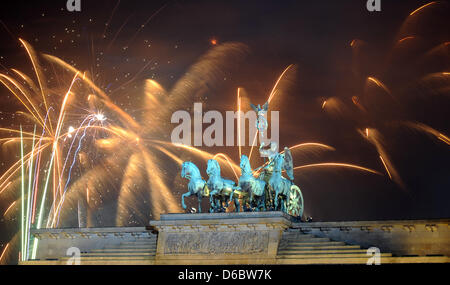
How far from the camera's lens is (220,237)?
98.4 ft

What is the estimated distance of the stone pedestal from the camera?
1149 inches

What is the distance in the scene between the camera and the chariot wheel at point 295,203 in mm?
32406

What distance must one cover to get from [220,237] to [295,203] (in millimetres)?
4419

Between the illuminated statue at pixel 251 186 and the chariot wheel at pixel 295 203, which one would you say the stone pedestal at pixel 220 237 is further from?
the chariot wheel at pixel 295 203

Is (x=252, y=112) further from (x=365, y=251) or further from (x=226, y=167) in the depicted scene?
(x=365, y=251)

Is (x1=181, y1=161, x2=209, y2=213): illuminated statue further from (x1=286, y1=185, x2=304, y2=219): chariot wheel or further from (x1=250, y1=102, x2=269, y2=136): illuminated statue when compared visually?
(x1=286, y1=185, x2=304, y2=219): chariot wheel

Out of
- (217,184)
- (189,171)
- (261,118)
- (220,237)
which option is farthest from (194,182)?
(261,118)

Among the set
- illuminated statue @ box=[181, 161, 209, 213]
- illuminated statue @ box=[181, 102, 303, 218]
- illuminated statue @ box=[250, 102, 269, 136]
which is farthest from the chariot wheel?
illuminated statue @ box=[181, 161, 209, 213]

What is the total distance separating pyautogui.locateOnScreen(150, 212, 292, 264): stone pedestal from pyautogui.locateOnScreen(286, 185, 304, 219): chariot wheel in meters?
2.51

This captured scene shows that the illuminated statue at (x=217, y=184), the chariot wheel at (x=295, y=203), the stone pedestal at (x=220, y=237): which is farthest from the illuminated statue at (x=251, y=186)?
the chariot wheel at (x=295, y=203)

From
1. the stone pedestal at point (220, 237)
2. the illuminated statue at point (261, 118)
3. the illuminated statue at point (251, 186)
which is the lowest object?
the stone pedestal at point (220, 237)

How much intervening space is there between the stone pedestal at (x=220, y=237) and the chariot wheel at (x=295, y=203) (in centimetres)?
251
